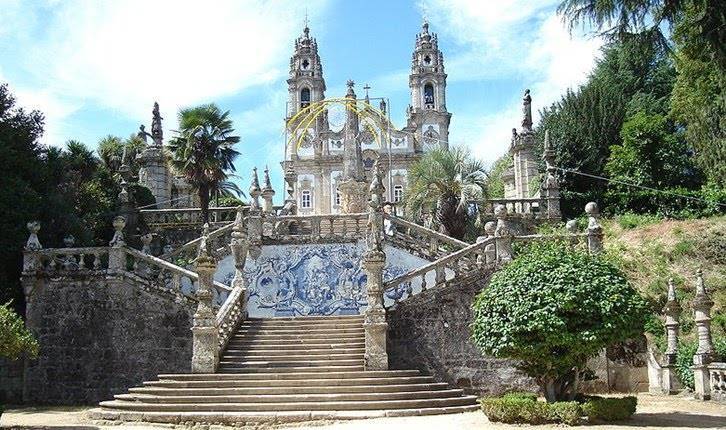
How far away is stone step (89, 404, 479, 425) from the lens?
46.9 ft

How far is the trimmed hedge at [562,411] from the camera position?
12.8 meters

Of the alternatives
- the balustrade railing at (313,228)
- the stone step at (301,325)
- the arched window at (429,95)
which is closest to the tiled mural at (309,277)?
the balustrade railing at (313,228)

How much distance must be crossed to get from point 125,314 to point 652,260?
53.8 feet

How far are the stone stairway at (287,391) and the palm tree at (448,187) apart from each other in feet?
31.1

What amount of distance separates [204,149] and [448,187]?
9432 mm

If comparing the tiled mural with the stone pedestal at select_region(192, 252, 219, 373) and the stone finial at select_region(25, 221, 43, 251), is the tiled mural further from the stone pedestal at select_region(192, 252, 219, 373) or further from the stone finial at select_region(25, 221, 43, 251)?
the stone finial at select_region(25, 221, 43, 251)

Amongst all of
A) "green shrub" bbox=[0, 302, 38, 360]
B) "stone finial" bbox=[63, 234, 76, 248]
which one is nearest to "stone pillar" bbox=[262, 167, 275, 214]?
"stone finial" bbox=[63, 234, 76, 248]

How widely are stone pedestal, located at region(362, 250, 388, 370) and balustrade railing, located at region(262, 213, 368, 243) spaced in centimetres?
564

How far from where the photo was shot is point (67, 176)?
24984mm

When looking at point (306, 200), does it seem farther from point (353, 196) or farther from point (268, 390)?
point (268, 390)

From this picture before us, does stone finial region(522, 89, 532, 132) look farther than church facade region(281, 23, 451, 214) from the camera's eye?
No

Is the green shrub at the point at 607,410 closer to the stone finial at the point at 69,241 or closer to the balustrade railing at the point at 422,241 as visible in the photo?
the balustrade railing at the point at 422,241

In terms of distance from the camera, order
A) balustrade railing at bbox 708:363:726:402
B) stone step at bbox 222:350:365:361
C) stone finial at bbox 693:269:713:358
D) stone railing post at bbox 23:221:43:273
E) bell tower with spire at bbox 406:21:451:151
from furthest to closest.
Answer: bell tower with spire at bbox 406:21:451:151
stone railing post at bbox 23:221:43:273
stone finial at bbox 693:269:713:358
stone step at bbox 222:350:365:361
balustrade railing at bbox 708:363:726:402

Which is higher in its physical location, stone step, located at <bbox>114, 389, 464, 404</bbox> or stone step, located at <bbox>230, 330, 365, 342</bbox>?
stone step, located at <bbox>230, 330, 365, 342</bbox>
